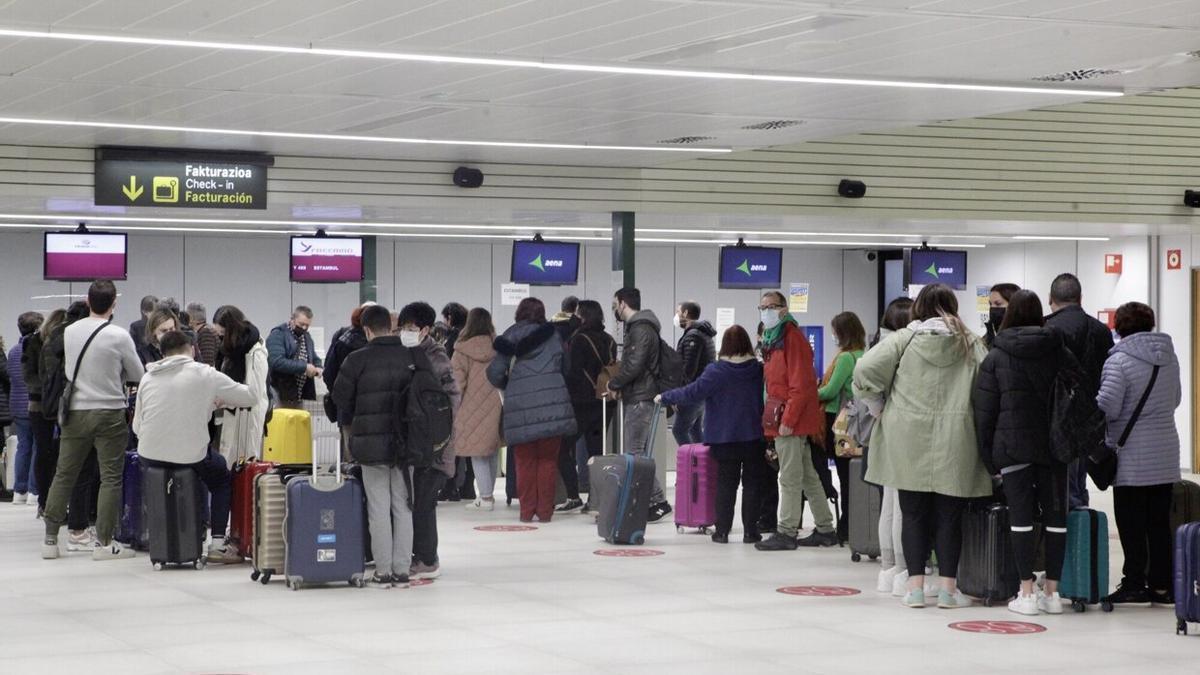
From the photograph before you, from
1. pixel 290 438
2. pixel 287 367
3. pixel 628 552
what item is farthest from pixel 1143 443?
pixel 287 367

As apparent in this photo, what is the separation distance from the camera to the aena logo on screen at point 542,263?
16.5 meters

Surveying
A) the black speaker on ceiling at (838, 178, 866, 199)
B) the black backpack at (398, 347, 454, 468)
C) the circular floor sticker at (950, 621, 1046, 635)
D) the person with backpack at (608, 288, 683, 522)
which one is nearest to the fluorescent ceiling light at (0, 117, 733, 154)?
the person with backpack at (608, 288, 683, 522)

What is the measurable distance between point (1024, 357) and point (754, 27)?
1.89 meters

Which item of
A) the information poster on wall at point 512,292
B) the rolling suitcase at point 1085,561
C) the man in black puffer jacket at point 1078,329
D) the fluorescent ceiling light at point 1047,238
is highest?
the fluorescent ceiling light at point 1047,238

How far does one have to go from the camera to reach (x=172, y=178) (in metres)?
11.5

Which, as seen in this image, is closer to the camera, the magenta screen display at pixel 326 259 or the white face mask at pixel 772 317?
the white face mask at pixel 772 317

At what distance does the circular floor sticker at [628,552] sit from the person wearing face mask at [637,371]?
1275mm

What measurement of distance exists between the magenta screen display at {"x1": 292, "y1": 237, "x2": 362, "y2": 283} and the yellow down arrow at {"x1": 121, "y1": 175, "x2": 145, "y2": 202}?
5.53 metres

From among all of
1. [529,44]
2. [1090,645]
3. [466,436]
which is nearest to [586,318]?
[466,436]

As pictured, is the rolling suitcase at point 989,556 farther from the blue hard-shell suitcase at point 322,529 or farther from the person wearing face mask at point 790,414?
the blue hard-shell suitcase at point 322,529


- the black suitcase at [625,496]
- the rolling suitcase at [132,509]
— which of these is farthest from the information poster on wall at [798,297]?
the rolling suitcase at [132,509]

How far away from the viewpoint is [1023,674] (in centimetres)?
601

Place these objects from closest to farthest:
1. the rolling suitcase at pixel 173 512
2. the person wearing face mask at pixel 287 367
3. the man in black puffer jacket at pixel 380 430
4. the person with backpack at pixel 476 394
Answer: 1. the man in black puffer jacket at pixel 380 430
2. the rolling suitcase at pixel 173 512
3. the person wearing face mask at pixel 287 367
4. the person with backpack at pixel 476 394

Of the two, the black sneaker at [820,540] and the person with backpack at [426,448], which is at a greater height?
the person with backpack at [426,448]
